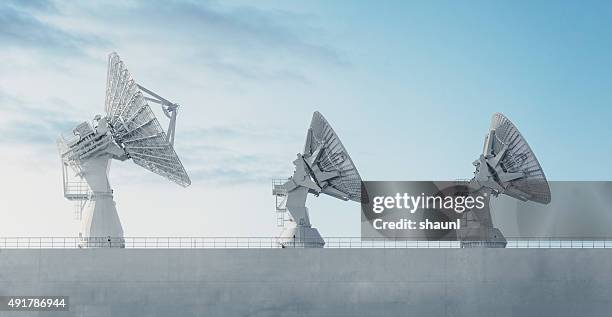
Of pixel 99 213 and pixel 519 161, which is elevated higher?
pixel 519 161

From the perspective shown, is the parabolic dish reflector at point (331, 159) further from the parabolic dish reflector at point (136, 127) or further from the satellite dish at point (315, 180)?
the parabolic dish reflector at point (136, 127)

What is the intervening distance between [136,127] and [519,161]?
23.3 m

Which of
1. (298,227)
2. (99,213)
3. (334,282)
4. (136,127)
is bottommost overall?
(334,282)

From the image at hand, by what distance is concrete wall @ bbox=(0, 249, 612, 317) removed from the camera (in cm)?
Answer: 9150

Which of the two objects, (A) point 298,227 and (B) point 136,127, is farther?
(A) point 298,227

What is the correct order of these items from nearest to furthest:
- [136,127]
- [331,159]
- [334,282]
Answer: [334,282] < [136,127] < [331,159]

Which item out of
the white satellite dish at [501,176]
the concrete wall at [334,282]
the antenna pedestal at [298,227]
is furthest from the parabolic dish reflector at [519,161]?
the antenna pedestal at [298,227]

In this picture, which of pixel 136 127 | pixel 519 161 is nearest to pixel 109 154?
pixel 136 127

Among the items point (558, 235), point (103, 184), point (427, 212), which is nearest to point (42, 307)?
point (103, 184)

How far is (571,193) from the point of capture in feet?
320

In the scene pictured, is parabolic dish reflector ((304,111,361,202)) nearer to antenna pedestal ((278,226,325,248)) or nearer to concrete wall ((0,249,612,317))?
antenna pedestal ((278,226,325,248))

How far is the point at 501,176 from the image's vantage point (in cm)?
9506

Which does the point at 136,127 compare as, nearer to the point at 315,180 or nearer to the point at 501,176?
the point at 315,180

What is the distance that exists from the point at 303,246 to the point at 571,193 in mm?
17343
